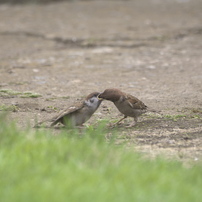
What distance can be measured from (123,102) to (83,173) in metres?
2.53

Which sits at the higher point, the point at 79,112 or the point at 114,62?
the point at 79,112

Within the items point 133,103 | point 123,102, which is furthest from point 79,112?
point 133,103

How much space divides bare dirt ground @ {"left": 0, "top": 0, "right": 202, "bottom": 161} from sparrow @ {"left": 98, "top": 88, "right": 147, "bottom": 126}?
166 mm

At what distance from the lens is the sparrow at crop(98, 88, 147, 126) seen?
6582mm

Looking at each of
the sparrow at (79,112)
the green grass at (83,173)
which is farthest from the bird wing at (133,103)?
the green grass at (83,173)

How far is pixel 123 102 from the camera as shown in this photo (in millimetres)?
6699

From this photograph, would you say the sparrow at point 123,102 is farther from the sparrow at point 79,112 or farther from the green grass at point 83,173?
the green grass at point 83,173

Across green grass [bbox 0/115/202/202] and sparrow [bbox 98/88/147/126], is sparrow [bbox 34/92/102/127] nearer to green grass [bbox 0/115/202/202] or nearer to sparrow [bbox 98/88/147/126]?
sparrow [bbox 98/88/147/126]

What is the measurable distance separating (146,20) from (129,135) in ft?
31.5

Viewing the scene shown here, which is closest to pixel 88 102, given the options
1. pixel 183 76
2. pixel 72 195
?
pixel 72 195

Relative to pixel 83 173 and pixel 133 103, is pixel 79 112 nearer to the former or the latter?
pixel 133 103

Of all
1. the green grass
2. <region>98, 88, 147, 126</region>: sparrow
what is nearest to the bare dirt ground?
<region>98, 88, 147, 126</region>: sparrow

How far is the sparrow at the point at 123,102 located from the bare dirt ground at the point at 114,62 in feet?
0.54

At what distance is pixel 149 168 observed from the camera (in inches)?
179
